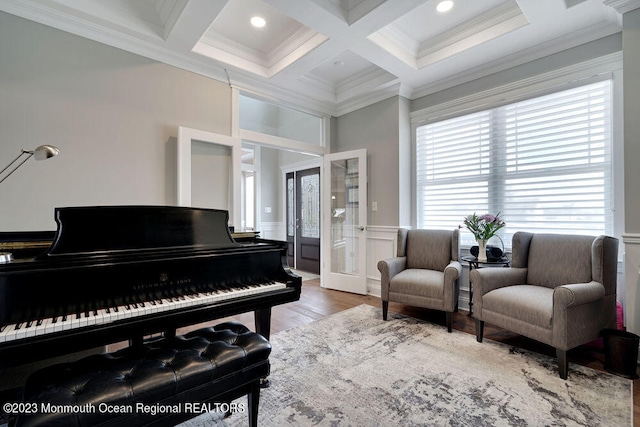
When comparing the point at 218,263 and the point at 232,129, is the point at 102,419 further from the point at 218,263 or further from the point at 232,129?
the point at 232,129

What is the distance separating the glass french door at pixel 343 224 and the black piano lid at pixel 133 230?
261cm

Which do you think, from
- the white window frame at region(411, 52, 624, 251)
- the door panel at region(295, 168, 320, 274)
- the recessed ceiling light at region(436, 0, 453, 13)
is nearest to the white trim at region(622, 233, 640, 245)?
the white window frame at region(411, 52, 624, 251)

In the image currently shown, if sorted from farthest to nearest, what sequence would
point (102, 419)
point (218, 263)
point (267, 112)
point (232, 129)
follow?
1. point (267, 112)
2. point (232, 129)
3. point (218, 263)
4. point (102, 419)

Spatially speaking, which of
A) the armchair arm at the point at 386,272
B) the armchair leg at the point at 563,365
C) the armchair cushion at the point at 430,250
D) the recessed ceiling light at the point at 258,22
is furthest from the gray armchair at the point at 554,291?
the recessed ceiling light at the point at 258,22

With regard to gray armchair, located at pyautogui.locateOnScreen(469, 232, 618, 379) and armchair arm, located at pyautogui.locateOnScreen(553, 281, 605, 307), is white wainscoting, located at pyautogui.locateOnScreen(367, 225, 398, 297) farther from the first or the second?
armchair arm, located at pyautogui.locateOnScreen(553, 281, 605, 307)

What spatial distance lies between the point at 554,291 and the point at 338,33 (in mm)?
2644

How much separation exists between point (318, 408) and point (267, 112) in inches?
137

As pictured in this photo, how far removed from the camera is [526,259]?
267 cm

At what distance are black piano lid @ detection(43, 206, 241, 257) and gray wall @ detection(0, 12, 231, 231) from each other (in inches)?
54.7

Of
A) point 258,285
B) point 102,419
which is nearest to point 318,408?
point 258,285

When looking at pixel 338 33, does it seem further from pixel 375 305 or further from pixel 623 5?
pixel 375 305

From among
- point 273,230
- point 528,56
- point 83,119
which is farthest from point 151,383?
point 273,230

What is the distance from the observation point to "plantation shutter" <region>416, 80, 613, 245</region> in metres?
2.58

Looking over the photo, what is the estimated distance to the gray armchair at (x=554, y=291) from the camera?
1910 millimetres
